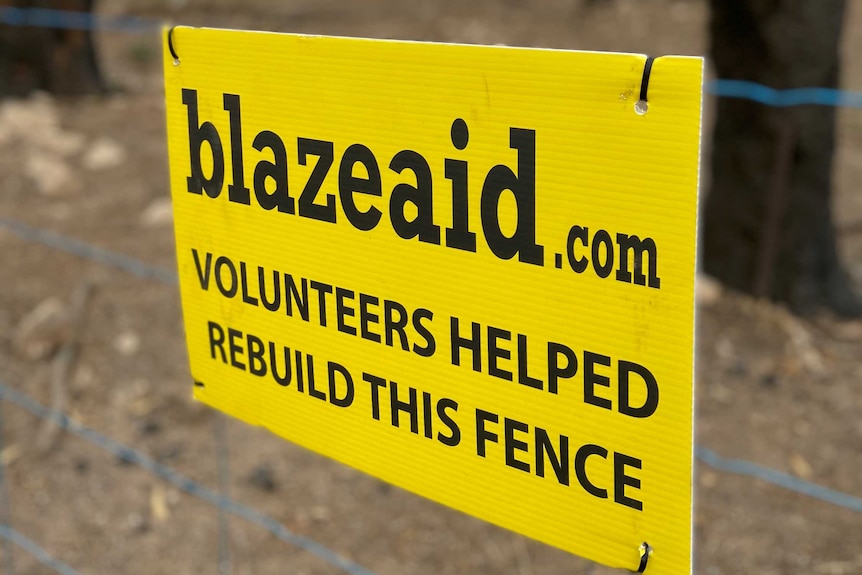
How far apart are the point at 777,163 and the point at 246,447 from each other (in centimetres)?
241

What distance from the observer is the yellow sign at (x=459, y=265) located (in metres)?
1.20

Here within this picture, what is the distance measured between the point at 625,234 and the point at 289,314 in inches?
23.7

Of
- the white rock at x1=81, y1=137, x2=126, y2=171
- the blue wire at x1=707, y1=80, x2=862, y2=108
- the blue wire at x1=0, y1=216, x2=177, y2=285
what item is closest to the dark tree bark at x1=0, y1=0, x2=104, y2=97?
the white rock at x1=81, y1=137, x2=126, y2=171

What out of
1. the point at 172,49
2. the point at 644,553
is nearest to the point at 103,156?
the point at 172,49

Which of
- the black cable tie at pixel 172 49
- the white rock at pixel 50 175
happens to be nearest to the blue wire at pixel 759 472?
the black cable tie at pixel 172 49

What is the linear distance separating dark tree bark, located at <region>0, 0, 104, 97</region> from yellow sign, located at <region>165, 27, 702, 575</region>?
6.77 m

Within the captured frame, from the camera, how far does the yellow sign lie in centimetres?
120

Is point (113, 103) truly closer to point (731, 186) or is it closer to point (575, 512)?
point (731, 186)

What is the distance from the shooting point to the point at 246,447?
146 inches

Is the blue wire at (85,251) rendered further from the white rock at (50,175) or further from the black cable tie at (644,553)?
the black cable tie at (644,553)

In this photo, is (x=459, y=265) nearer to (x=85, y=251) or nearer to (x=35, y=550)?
(x=35, y=550)

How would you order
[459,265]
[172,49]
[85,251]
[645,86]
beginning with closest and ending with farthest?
1. [645,86]
2. [459,265]
3. [172,49]
4. [85,251]

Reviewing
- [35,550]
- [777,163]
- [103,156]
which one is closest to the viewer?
[35,550]

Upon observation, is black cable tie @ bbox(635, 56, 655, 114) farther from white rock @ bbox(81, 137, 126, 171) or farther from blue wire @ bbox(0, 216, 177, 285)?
white rock @ bbox(81, 137, 126, 171)
